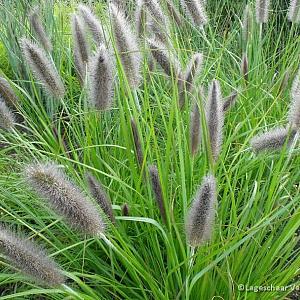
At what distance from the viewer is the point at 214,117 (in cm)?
172

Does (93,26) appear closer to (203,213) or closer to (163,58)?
(163,58)

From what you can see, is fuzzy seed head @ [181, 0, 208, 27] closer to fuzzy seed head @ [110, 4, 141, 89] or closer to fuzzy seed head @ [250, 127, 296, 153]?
fuzzy seed head @ [110, 4, 141, 89]

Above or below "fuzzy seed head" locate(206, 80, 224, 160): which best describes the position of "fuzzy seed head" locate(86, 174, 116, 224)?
below

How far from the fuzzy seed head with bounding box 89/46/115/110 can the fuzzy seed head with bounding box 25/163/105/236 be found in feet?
1.55

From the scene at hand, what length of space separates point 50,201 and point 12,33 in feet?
8.06

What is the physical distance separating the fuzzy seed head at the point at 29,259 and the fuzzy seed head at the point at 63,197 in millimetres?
131

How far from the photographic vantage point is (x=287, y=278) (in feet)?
5.76

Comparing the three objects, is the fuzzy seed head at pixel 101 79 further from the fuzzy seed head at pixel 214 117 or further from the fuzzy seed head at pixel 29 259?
the fuzzy seed head at pixel 29 259

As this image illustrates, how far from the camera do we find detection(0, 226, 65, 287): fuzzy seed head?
4.61ft

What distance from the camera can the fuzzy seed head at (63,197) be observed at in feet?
4.52

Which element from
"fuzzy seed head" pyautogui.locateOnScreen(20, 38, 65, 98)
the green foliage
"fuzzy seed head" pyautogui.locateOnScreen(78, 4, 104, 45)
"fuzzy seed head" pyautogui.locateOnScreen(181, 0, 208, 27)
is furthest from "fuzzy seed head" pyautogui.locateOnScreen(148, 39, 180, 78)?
"fuzzy seed head" pyautogui.locateOnScreen(181, 0, 208, 27)

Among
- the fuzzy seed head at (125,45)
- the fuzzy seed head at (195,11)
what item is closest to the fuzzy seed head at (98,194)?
the fuzzy seed head at (125,45)

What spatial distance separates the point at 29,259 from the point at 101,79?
71 cm

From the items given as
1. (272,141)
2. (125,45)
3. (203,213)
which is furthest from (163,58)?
(203,213)
